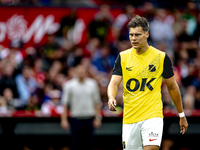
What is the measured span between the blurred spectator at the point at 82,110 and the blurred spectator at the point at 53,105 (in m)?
0.47

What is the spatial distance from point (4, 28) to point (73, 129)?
6380mm

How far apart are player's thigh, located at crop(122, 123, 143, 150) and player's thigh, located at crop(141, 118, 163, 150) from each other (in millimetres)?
104

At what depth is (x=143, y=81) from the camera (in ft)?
18.5

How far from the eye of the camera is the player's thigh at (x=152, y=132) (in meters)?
5.32

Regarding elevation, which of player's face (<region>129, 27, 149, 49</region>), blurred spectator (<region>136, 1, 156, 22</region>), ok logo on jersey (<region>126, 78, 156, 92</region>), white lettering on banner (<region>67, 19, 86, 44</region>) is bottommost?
ok logo on jersey (<region>126, 78, 156, 92</region>)

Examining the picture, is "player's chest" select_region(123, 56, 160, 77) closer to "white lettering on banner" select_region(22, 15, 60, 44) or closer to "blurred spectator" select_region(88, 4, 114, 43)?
"blurred spectator" select_region(88, 4, 114, 43)

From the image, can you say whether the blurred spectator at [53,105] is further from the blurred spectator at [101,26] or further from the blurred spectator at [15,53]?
the blurred spectator at [101,26]

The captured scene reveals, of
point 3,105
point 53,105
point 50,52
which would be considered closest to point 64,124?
point 53,105

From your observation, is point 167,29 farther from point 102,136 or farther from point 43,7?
point 102,136

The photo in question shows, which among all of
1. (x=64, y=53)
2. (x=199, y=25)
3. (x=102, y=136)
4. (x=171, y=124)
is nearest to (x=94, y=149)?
(x=102, y=136)

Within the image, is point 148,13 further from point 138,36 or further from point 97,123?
point 138,36

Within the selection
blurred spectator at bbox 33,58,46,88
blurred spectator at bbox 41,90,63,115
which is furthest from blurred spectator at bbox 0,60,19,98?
blurred spectator at bbox 41,90,63,115

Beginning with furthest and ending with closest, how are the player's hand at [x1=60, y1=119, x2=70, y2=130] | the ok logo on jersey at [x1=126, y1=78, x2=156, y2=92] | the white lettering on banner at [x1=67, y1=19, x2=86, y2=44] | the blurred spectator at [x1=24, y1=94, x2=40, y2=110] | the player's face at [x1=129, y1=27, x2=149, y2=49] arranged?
the white lettering on banner at [x1=67, y1=19, x2=86, y2=44], the blurred spectator at [x1=24, y1=94, x2=40, y2=110], the player's hand at [x1=60, y1=119, x2=70, y2=130], the ok logo on jersey at [x1=126, y1=78, x2=156, y2=92], the player's face at [x1=129, y1=27, x2=149, y2=49]

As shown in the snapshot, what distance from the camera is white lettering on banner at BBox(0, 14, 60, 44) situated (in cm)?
1373
